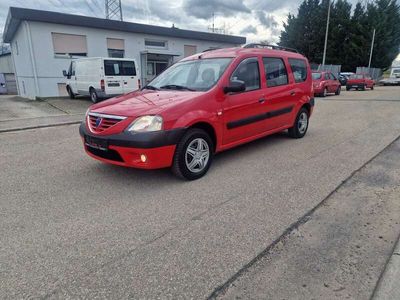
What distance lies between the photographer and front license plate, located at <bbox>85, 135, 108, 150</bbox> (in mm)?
4055

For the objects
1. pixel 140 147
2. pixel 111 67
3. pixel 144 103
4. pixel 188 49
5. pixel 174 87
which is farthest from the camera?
pixel 188 49

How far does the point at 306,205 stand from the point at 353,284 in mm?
1317

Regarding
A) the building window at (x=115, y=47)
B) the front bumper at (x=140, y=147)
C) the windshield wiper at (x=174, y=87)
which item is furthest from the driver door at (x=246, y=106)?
the building window at (x=115, y=47)

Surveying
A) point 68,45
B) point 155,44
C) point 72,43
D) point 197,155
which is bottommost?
point 197,155

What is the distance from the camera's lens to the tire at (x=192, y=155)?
13.6ft

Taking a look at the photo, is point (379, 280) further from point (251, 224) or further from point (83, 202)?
point (83, 202)

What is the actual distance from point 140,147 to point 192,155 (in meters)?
0.83

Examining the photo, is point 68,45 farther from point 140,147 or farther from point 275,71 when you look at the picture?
point 140,147

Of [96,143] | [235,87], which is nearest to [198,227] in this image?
[96,143]

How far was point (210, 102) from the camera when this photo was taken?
4.41 meters

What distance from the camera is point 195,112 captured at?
13.7ft

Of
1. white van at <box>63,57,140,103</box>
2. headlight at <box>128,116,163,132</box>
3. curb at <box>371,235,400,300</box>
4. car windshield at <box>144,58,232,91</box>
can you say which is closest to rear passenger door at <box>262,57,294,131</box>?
car windshield at <box>144,58,232,91</box>

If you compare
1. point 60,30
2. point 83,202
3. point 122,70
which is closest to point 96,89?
point 122,70

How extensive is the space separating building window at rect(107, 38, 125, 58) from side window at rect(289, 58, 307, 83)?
16.2 meters
